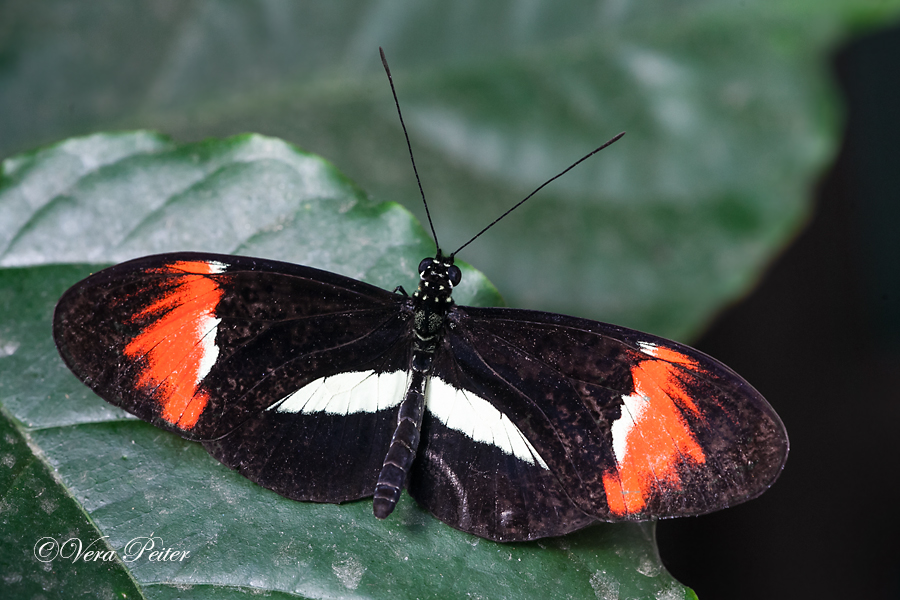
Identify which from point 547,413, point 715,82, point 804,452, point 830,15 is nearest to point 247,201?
point 547,413

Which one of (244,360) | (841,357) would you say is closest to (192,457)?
(244,360)

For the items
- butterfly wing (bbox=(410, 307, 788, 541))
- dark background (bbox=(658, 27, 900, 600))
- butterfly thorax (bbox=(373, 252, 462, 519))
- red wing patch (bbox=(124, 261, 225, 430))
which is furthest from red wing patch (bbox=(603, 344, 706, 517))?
dark background (bbox=(658, 27, 900, 600))

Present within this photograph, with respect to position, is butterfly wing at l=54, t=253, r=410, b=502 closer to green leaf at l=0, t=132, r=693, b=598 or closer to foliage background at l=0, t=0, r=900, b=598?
green leaf at l=0, t=132, r=693, b=598

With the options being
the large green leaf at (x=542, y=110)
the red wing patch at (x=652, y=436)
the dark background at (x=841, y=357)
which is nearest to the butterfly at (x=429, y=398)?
the red wing patch at (x=652, y=436)

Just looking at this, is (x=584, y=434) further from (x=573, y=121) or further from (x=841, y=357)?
(x=841, y=357)

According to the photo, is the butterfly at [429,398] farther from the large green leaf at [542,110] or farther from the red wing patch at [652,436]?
the large green leaf at [542,110]

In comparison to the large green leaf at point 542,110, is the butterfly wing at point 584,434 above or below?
below
